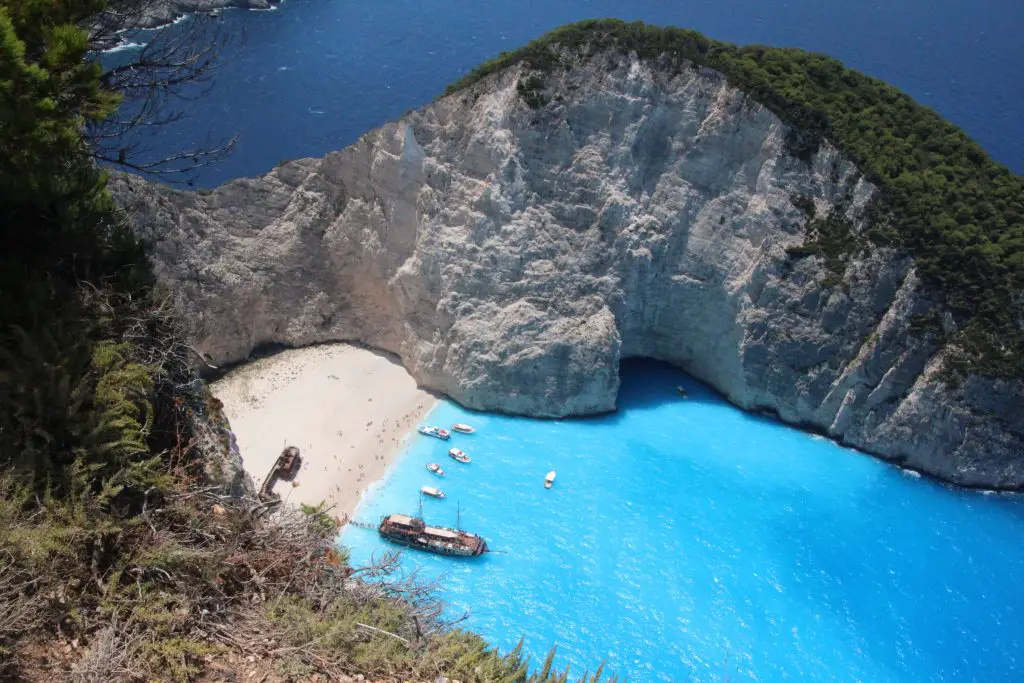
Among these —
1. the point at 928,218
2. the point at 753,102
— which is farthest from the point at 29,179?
the point at 928,218

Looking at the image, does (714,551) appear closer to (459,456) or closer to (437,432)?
(459,456)

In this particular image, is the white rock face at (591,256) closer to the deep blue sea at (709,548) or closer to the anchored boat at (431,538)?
the deep blue sea at (709,548)

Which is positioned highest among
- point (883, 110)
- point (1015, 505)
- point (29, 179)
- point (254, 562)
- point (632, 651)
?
point (883, 110)

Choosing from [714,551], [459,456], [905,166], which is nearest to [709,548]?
[714,551]

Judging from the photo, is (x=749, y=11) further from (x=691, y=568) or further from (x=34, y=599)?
(x=34, y=599)

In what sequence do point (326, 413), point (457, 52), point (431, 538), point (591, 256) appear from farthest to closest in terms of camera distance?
point (457, 52) → point (591, 256) → point (326, 413) → point (431, 538)

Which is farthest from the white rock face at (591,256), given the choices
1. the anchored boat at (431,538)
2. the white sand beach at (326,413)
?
the anchored boat at (431,538)
